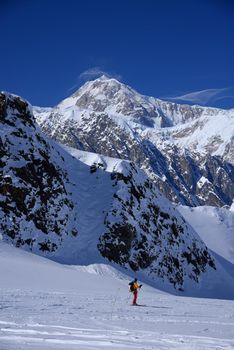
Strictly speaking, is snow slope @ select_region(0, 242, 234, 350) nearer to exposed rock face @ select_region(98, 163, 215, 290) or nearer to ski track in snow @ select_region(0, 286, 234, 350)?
ski track in snow @ select_region(0, 286, 234, 350)

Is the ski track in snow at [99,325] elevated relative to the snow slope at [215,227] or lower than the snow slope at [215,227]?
lower

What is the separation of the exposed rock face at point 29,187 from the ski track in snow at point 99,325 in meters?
20.7

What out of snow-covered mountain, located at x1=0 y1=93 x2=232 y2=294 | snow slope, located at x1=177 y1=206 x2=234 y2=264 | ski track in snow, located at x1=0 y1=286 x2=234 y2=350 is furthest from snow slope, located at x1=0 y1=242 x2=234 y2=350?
snow slope, located at x1=177 y1=206 x2=234 y2=264

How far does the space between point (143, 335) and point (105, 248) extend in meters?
35.1

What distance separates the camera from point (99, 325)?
620 inches

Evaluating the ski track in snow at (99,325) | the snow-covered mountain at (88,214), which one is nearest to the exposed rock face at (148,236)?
the snow-covered mountain at (88,214)

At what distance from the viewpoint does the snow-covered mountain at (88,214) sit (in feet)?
152

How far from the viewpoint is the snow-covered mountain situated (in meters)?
46.4

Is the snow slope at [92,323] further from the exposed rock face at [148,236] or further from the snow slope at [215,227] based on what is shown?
the snow slope at [215,227]

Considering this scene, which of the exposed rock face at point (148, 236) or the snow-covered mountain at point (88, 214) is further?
the exposed rock face at point (148, 236)

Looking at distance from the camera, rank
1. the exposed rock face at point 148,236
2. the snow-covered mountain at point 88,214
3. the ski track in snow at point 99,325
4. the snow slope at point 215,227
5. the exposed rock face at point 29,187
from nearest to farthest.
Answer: the ski track in snow at point 99,325 < the exposed rock face at point 29,187 < the snow-covered mountain at point 88,214 < the exposed rock face at point 148,236 < the snow slope at point 215,227

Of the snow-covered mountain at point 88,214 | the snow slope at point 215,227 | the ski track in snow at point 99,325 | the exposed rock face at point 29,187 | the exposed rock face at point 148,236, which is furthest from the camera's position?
the snow slope at point 215,227

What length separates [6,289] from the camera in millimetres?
25625

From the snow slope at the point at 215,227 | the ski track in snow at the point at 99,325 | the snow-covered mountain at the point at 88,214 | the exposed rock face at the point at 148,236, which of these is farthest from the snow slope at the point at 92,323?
the snow slope at the point at 215,227
